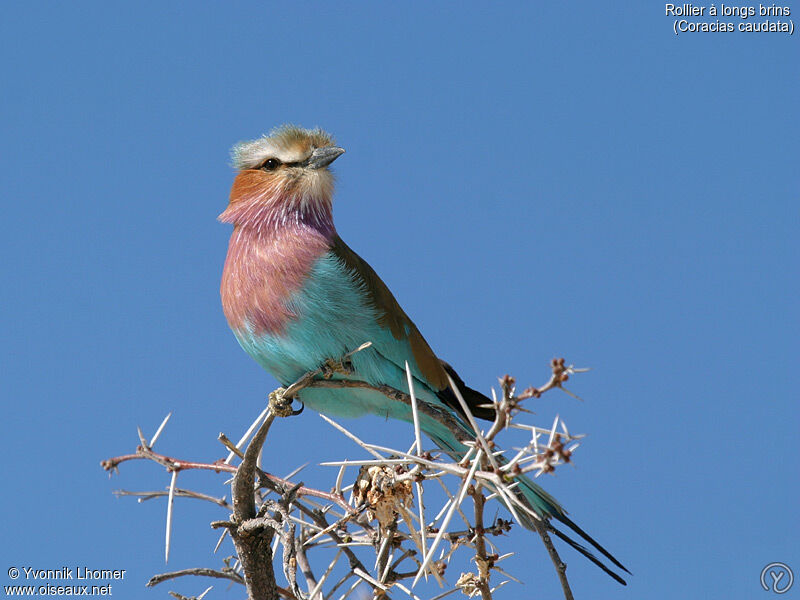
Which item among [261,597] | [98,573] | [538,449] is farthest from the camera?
[98,573]

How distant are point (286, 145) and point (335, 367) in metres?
1.14

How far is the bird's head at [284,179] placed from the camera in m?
3.72

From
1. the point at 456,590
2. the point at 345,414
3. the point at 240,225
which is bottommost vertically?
the point at 456,590

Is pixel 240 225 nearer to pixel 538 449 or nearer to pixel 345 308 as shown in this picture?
pixel 345 308

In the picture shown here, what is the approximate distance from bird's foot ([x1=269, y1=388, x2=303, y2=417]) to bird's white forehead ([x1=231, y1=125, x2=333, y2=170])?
1125 millimetres

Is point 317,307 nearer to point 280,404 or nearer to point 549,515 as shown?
point 280,404

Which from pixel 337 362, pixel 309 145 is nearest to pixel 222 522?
pixel 337 362

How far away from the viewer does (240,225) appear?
12.4 ft

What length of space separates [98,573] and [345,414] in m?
1.21

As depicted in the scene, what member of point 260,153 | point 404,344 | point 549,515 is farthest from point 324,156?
point 549,515

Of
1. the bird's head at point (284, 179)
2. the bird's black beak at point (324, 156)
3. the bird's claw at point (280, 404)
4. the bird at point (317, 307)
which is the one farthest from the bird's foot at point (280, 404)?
the bird's black beak at point (324, 156)

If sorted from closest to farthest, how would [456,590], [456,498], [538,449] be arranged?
[538,449]
[456,498]
[456,590]

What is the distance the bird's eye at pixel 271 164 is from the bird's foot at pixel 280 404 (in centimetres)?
110

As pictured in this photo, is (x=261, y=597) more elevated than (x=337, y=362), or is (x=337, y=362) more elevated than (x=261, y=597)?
(x=337, y=362)
